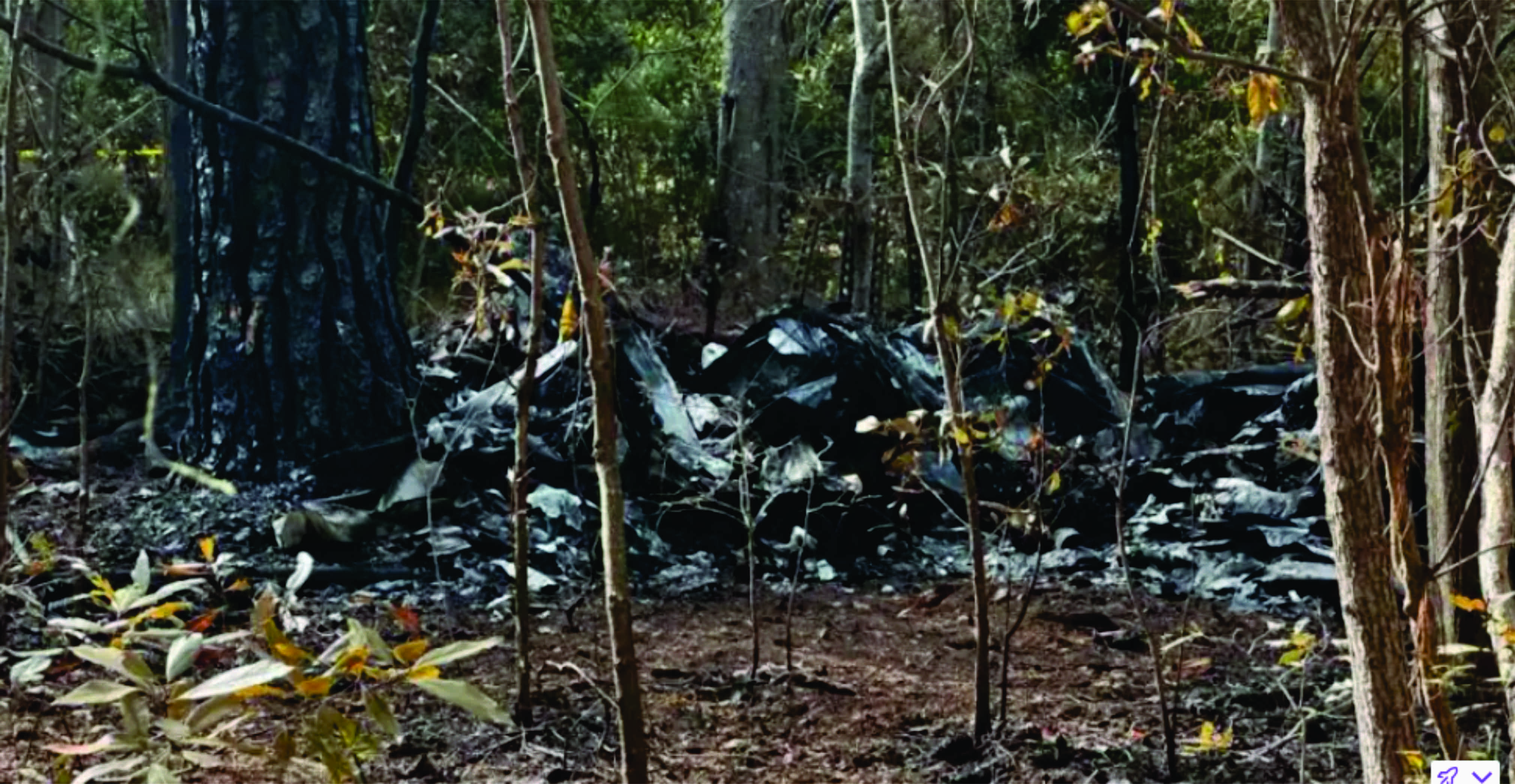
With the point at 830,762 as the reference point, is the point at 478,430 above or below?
above

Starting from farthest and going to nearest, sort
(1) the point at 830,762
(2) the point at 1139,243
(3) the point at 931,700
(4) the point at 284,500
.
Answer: (2) the point at 1139,243 → (4) the point at 284,500 → (3) the point at 931,700 → (1) the point at 830,762

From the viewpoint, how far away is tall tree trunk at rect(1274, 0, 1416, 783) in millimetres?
2016

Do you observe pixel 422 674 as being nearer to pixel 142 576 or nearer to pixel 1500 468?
pixel 142 576

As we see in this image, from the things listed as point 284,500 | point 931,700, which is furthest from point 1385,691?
point 284,500

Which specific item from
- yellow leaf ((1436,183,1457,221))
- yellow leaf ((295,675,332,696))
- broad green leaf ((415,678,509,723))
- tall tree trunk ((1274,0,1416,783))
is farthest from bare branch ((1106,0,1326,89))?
yellow leaf ((295,675,332,696))

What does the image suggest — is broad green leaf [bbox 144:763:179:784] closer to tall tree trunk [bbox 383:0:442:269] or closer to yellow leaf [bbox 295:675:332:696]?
yellow leaf [bbox 295:675:332:696]

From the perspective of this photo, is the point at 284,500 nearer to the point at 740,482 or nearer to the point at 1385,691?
the point at 740,482

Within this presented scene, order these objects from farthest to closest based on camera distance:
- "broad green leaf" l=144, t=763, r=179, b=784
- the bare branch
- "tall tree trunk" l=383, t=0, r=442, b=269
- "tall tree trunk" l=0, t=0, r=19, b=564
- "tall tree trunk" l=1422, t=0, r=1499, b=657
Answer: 1. "tall tree trunk" l=383, t=0, r=442, b=269
2. "tall tree trunk" l=0, t=0, r=19, b=564
3. "tall tree trunk" l=1422, t=0, r=1499, b=657
4. the bare branch
5. "broad green leaf" l=144, t=763, r=179, b=784

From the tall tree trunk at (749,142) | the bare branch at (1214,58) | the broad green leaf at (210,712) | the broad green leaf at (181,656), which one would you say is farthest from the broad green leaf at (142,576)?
the tall tree trunk at (749,142)

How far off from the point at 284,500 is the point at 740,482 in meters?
1.94

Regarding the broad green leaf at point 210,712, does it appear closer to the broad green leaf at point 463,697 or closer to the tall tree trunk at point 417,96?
the broad green leaf at point 463,697

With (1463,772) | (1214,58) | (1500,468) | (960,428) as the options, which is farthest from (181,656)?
(1500,468)

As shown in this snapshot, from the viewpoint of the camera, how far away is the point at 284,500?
210 inches

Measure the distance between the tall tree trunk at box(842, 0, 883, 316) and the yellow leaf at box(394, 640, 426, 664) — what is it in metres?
8.75
